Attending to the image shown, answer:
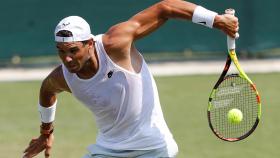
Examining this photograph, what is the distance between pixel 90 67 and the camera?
556 cm

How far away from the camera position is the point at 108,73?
5.57 m

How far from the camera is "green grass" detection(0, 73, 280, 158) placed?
29.9 ft

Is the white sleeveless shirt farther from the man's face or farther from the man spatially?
the man's face

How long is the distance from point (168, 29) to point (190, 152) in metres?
7.28

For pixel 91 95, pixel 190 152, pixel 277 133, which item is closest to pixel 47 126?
pixel 91 95

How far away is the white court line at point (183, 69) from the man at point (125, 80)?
9.38m

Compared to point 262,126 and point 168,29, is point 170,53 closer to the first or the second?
point 168,29

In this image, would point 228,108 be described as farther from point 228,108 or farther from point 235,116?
point 235,116

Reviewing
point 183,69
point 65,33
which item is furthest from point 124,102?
point 183,69

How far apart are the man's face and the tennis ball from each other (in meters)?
1.80

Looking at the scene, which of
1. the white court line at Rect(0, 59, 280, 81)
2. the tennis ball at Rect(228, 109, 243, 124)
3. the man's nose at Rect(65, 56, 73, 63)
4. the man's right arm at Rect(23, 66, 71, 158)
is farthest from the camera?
the white court line at Rect(0, 59, 280, 81)

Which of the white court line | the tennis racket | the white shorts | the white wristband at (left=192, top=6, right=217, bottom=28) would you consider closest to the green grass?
the white court line

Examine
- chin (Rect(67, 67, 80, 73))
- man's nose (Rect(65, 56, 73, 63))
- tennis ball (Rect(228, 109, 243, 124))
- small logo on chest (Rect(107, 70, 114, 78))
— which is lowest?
tennis ball (Rect(228, 109, 243, 124))

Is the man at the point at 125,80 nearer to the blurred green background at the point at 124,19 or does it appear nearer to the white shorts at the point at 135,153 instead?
the white shorts at the point at 135,153
